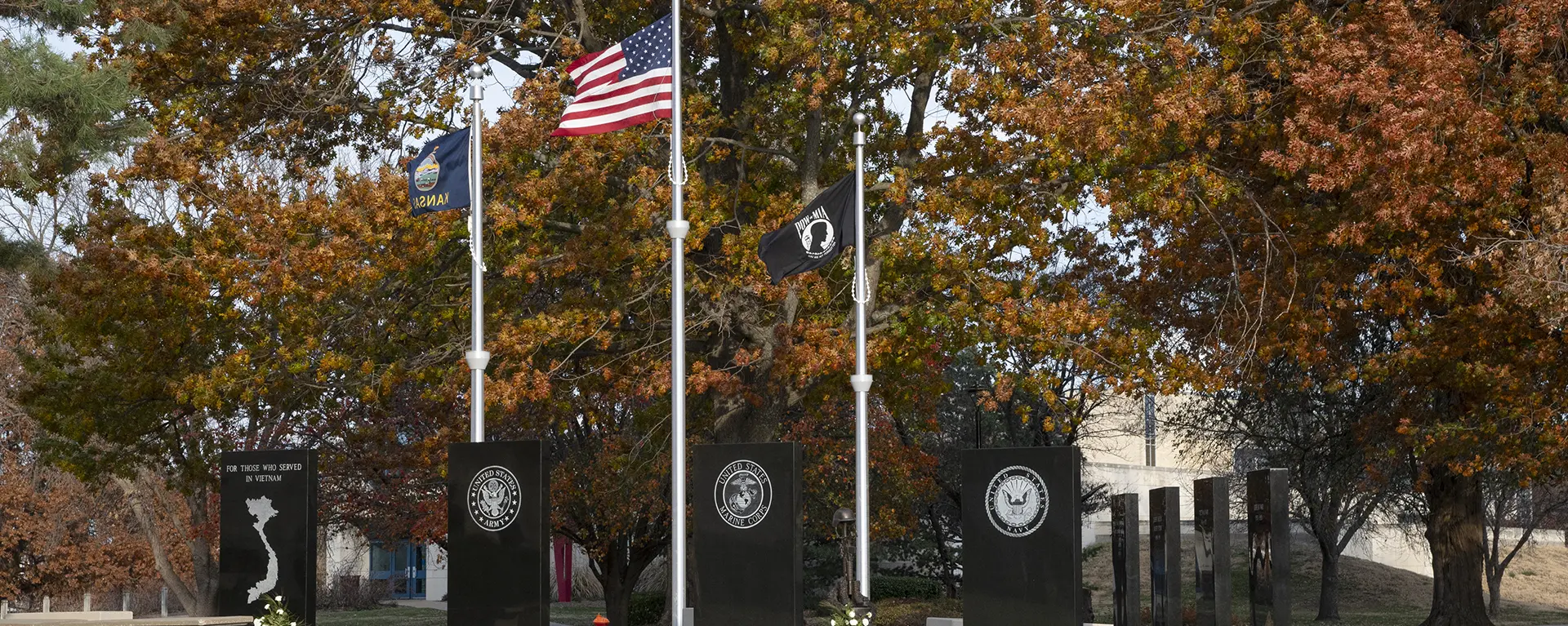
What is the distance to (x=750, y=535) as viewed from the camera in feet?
47.6

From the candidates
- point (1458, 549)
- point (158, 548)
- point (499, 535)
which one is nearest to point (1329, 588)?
point (1458, 549)

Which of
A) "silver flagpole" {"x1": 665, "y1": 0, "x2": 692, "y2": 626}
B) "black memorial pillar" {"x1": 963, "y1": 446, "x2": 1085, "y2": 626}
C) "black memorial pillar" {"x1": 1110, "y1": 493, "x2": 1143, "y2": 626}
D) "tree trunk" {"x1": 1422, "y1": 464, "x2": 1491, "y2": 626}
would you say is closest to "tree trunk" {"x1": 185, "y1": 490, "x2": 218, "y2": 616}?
"black memorial pillar" {"x1": 1110, "y1": 493, "x2": 1143, "y2": 626}

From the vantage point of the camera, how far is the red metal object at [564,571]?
48344mm

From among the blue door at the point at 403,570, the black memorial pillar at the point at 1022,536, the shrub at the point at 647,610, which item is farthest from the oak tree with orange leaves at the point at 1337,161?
the blue door at the point at 403,570

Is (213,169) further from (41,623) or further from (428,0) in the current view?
(41,623)

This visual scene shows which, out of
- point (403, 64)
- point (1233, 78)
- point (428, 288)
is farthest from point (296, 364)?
point (1233, 78)

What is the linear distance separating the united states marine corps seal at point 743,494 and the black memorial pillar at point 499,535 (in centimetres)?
174

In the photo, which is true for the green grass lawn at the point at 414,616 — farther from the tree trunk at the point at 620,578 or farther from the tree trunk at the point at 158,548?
the tree trunk at the point at 158,548

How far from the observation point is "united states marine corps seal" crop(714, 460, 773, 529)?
14.5 metres

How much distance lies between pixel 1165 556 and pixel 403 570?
5090cm

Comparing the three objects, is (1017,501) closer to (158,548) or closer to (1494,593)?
(158,548)

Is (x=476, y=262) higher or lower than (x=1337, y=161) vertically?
lower

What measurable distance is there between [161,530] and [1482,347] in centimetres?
3082

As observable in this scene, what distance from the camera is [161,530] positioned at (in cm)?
3700
